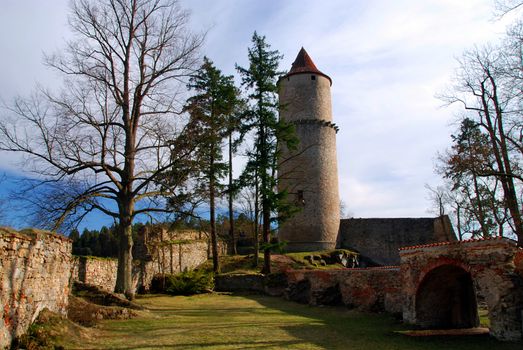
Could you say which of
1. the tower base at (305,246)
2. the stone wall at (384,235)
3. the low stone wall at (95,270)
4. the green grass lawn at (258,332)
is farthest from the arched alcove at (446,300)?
the stone wall at (384,235)

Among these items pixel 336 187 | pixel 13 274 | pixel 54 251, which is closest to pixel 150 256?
pixel 54 251

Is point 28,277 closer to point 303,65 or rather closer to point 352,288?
point 352,288

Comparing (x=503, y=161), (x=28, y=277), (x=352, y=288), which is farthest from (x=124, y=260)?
(x=503, y=161)

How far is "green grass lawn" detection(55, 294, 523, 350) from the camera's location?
27.6 ft

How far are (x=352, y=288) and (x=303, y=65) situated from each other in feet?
64.2

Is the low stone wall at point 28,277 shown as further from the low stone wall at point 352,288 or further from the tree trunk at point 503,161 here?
the tree trunk at point 503,161

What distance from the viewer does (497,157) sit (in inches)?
720

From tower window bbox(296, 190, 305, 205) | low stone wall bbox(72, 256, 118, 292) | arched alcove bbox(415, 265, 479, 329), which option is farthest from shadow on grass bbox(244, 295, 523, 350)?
tower window bbox(296, 190, 305, 205)

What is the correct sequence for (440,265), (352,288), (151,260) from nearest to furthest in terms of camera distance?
(440,265)
(352,288)
(151,260)

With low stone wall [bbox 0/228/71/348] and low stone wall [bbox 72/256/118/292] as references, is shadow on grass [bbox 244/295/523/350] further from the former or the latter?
low stone wall [bbox 72/256/118/292]

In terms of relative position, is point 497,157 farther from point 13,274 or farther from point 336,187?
point 13,274

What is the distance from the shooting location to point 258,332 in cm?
987

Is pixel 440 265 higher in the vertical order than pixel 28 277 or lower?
lower

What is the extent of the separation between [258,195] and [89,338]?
14928 mm
